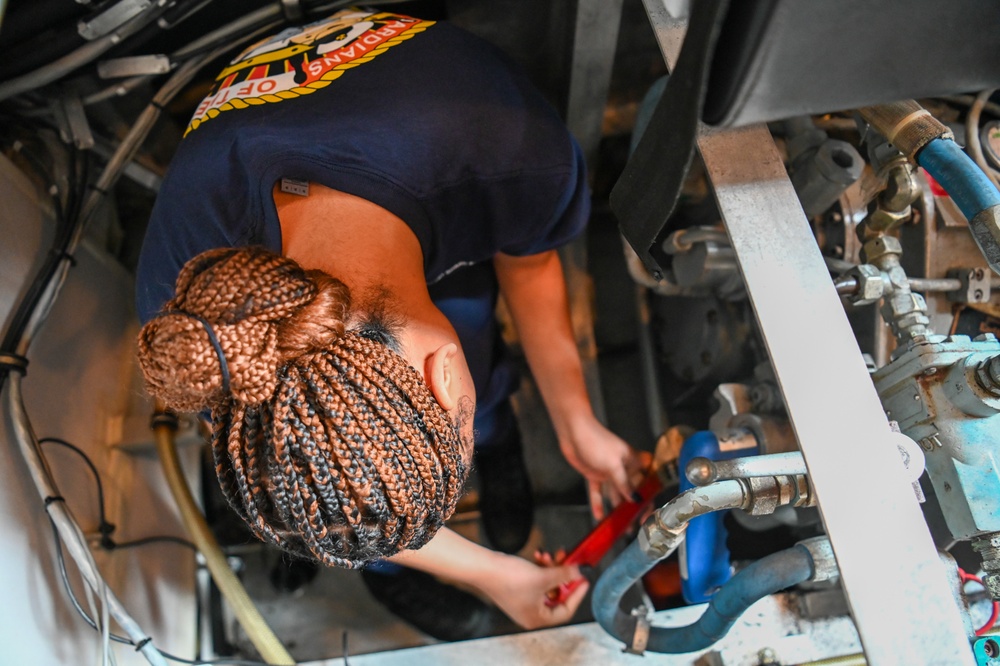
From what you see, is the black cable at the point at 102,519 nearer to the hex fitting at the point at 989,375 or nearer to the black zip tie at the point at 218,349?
the black zip tie at the point at 218,349

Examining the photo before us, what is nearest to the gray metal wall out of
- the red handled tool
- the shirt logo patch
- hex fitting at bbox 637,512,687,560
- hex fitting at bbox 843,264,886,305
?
the shirt logo patch

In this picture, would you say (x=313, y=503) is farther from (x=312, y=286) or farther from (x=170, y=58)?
(x=170, y=58)

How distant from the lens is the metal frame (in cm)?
46

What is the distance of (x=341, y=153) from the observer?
2.21 ft

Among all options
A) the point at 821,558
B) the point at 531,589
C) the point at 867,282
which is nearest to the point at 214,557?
the point at 531,589

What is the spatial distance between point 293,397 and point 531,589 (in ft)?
2.06

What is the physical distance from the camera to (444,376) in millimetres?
640

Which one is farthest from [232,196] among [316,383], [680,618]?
[680,618]

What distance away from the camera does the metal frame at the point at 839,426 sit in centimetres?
46

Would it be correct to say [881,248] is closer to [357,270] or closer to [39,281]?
[357,270]

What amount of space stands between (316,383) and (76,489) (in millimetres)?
633

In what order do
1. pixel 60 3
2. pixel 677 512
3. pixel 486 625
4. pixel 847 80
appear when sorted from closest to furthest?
pixel 847 80 → pixel 677 512 → pixel 60 3 → pixel 486 625

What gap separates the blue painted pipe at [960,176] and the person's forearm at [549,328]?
497 mm

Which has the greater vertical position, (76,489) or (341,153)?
(341,153)
